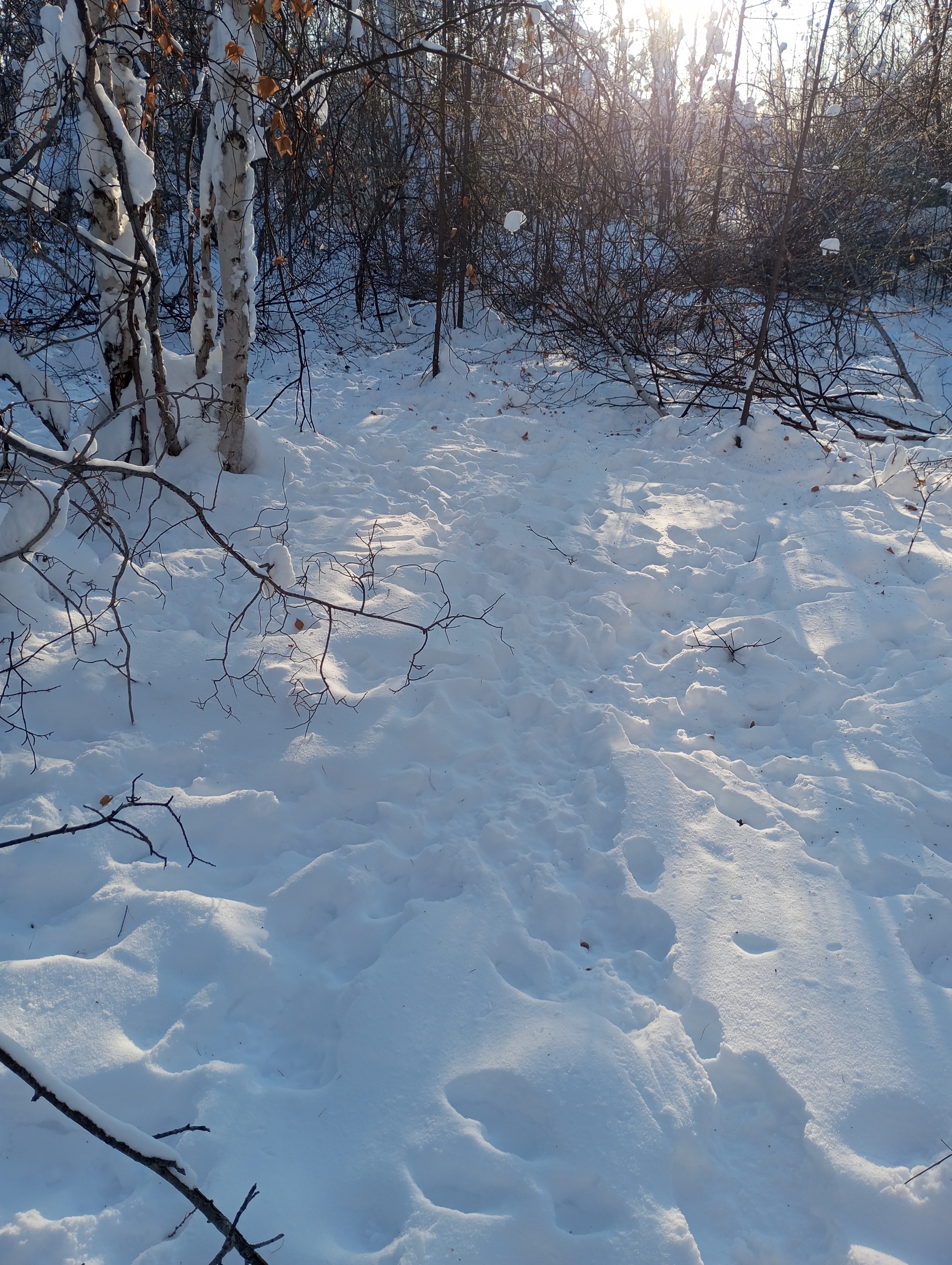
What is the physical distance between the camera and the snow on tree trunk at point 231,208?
4086 mm

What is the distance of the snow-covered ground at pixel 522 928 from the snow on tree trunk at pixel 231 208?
1.12 meters

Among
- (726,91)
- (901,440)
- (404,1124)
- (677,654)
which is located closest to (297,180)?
(677,654)

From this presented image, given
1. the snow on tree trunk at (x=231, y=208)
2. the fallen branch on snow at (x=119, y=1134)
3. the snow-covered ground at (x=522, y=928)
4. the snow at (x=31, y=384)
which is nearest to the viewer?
the fallen branch on snow at (x=119, y=1134)

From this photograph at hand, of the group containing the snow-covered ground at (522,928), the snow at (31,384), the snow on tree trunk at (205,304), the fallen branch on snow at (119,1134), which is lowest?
the snow-covered ground at (522,928)

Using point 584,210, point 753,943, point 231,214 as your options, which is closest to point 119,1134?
point 753,943

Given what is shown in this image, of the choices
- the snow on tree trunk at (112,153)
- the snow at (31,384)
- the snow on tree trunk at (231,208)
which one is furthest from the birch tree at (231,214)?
the snow at (31,384)

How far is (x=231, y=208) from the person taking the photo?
14.7ft

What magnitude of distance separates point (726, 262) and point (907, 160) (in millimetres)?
3286

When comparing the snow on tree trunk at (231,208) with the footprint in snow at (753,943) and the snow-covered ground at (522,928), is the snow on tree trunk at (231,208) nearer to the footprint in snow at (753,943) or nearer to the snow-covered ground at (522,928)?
the snow-covered ground at (522,928)

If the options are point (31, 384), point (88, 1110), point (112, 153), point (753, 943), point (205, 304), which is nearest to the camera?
point (88, 1110)

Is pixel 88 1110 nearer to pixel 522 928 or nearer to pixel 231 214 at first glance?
pixel 522 928

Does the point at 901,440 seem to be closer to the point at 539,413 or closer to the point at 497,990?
the point at 539,413

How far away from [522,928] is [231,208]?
4.12 m

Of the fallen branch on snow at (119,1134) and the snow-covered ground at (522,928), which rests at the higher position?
the fallen branch on snow at (119,1134)
